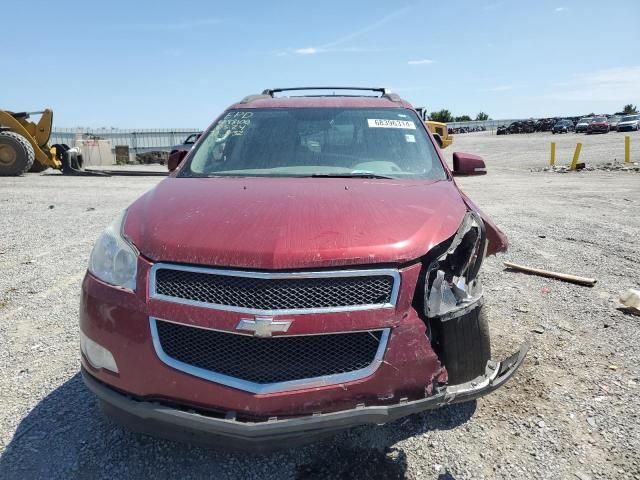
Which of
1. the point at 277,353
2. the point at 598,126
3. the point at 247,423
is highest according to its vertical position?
the point at 598,126

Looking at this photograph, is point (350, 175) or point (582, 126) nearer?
point (350, 175)

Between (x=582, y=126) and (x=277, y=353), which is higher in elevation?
(x=582, y=126)

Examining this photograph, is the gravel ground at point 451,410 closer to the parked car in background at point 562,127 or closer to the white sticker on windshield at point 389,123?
the white sticker on windshield at point 389,123

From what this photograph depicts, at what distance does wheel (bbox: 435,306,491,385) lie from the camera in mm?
2174

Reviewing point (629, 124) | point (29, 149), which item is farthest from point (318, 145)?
point (629, 124)

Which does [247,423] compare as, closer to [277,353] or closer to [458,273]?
[277,353]

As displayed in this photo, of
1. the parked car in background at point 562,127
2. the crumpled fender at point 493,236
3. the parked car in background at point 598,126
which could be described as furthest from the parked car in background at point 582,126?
the crumpled fender at point 493,236

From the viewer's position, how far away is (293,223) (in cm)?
223

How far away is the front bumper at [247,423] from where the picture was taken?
6.28 ft

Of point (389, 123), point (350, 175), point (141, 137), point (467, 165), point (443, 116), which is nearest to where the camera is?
point (350, 175)

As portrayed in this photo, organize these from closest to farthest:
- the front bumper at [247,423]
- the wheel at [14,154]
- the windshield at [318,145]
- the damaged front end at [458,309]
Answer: the front bumper at [247,423]
the damaged front end at [458,309]
the windshield at [318,145]
the wheel at [14,154]

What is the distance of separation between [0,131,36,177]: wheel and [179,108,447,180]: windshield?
53.5ft

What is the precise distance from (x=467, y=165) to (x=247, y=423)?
2.80m

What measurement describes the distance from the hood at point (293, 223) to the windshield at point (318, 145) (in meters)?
0.40
